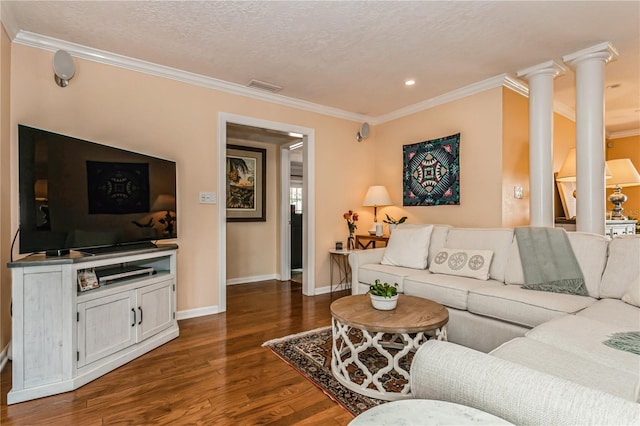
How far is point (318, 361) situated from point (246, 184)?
3333mm

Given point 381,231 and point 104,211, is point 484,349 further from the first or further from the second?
point 104,211

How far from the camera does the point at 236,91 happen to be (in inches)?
141

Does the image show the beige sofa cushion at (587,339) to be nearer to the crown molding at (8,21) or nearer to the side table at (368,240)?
the side table at (368,240)

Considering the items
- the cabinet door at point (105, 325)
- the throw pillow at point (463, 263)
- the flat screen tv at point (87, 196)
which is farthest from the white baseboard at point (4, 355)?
the throw pillow at point (463, 263)

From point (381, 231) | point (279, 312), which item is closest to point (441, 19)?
point (381, 231)

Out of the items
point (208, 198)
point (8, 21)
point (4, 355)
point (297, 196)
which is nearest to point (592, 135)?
point (208, 198)

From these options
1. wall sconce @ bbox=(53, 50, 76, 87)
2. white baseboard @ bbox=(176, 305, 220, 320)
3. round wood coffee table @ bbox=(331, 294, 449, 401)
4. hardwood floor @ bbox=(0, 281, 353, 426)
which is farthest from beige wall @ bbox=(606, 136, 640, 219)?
wall sconce @ bbox=(53, 50, 76, 87)

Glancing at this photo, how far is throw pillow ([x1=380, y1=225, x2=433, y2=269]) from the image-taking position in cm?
323

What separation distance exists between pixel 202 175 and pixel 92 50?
53.7 inches

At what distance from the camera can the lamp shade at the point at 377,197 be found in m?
4.43

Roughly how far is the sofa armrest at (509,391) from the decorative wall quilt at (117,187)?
236cm

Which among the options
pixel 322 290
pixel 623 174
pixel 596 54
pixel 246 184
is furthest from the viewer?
pixel 246 184

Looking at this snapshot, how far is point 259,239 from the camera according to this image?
17.0 ft

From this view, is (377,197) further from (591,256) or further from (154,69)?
(154,69)
